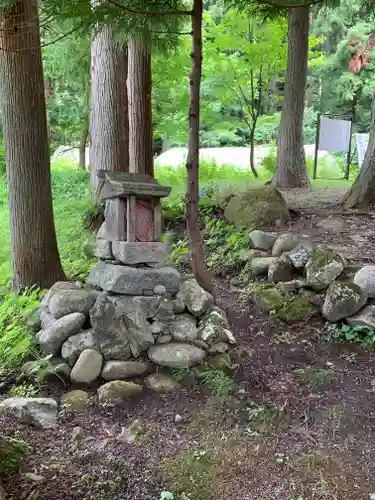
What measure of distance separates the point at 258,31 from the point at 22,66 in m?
6.53

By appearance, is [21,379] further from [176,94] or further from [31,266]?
[176,94]

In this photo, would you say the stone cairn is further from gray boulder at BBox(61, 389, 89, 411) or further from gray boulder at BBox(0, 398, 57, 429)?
gray boulder at BBox(0, 398, 57, 429)

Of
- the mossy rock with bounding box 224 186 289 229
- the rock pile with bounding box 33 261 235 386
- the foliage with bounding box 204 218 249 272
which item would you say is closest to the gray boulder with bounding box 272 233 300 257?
the foliage with bounding box 204 218 249 272

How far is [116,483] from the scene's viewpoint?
2.50 metres

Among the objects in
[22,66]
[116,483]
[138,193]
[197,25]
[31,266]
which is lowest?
[116,483]

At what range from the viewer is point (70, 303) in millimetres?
3723

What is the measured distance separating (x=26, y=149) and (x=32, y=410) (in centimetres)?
237

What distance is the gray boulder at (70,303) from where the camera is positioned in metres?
3.72

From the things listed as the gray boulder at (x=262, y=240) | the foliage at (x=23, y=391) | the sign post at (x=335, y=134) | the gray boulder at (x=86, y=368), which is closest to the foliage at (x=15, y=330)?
the foliage at (x=23, y=391)

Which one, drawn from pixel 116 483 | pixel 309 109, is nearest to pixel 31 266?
pixel 116 483

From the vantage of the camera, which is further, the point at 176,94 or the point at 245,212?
the point at 176,94

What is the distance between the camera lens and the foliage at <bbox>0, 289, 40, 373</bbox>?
11.5 ft

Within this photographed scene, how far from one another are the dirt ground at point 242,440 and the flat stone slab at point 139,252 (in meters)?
0.98

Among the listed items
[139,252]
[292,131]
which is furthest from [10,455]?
[292,131]
